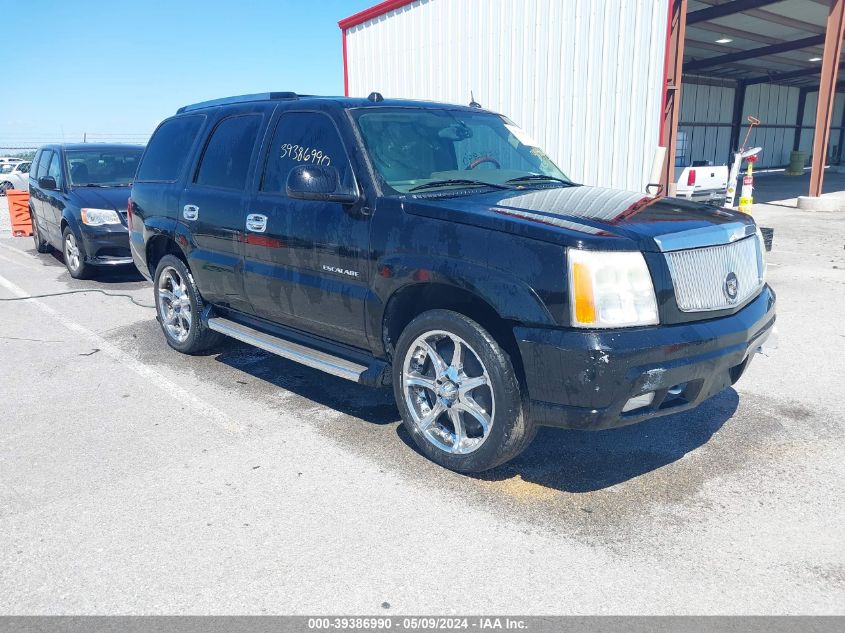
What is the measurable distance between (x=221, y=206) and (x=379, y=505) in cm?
267

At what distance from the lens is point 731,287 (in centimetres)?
Answer: 352

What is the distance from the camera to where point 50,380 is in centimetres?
537

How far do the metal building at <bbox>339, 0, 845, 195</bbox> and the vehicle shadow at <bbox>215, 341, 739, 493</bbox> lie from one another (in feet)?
25.5

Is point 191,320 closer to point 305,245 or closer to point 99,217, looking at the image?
point 305,245

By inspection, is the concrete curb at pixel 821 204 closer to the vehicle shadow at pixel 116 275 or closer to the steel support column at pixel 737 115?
the vehicle shadow at pixel 116 275

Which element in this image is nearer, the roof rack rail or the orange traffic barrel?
the roof rack rail

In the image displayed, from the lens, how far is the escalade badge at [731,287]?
349 centimetres

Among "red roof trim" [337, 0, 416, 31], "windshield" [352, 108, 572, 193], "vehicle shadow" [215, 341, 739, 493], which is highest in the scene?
"red roof trim" [337, 0, 416, 31]

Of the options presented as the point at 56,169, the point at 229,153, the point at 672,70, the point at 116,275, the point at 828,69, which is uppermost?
the point at 828,69

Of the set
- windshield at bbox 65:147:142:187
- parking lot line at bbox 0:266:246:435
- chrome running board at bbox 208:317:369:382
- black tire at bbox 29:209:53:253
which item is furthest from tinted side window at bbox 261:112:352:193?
black tire at bbox 29:209:53:253

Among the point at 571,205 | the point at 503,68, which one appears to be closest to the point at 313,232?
the point at 571,205

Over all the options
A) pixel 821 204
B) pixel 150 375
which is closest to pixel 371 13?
pixel 821 204

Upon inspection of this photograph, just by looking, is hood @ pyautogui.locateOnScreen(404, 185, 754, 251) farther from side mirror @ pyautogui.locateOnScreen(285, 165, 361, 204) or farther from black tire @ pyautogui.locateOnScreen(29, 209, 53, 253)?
black tire @ pyautogui.locateOnScreen(29, 209, 53, 253)

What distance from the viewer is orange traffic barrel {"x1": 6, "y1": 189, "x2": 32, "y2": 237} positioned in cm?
1466
